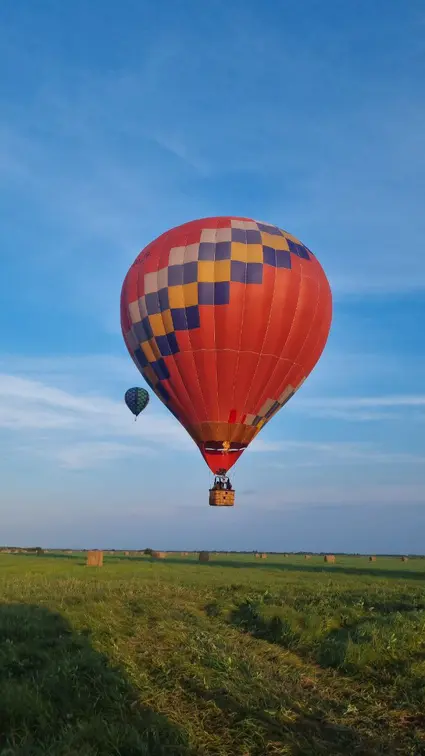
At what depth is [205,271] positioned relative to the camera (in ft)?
111

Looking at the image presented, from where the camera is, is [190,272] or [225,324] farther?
[190,272]

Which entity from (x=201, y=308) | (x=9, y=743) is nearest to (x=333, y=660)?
(x=9, y=743)

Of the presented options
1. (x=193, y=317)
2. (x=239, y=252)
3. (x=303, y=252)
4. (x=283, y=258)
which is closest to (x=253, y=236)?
(x=239, y=252)

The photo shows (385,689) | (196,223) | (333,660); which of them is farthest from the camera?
(196,223)

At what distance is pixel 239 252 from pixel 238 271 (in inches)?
46.7

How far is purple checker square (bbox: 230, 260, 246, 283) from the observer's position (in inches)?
1318

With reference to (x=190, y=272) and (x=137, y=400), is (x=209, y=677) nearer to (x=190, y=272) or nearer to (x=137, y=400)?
(x=190, y=272)

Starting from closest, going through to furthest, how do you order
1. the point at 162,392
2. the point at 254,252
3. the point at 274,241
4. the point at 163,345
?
the point at 254,252 → the point at 163,345 → the point at 274,241 → the point at 162,392

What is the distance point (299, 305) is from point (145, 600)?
65.7 feet

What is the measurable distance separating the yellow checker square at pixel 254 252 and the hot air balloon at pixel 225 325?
0.17ft

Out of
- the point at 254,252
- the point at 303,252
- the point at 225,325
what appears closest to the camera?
the point at 225,325

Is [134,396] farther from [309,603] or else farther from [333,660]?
[333,660]

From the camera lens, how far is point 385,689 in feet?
37.3

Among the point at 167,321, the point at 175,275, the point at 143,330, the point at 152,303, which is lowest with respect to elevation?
the point at 143,330
